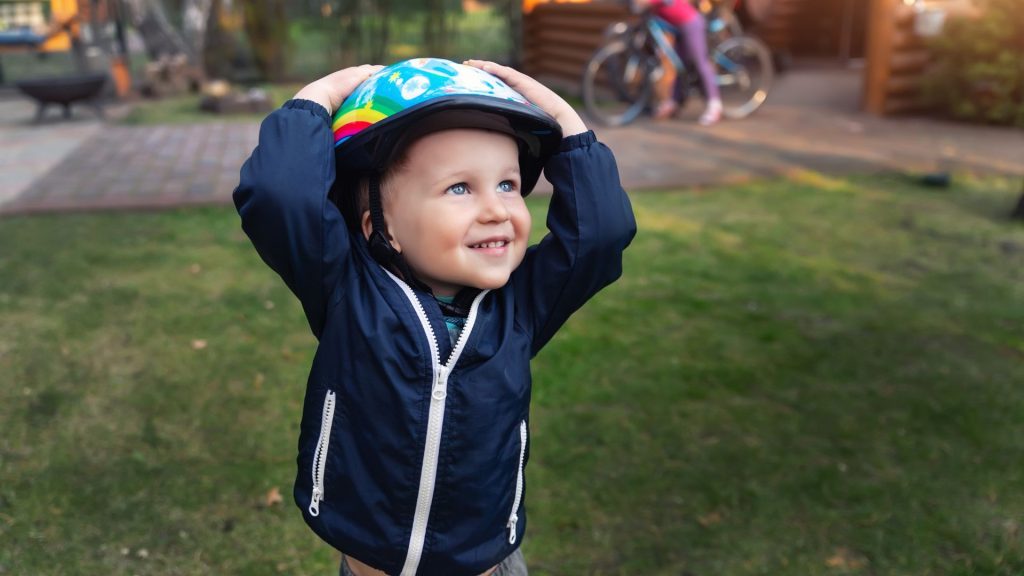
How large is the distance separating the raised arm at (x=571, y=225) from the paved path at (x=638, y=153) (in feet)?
15.3

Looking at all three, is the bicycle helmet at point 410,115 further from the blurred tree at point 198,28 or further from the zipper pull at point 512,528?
the blurred tree at point 198,28

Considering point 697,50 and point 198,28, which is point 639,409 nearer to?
point 697,50

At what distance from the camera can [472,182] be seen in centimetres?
155

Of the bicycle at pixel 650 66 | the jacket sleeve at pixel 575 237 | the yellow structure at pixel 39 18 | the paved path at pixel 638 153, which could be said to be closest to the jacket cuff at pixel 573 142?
the jacket sleeve at pixel 575 237

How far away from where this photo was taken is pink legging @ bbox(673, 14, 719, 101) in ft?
28.7

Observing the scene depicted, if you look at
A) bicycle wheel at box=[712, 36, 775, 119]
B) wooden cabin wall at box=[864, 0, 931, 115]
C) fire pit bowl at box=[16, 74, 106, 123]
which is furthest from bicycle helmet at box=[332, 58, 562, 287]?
fire pit bowl at box=[16, 74, 106, 123]

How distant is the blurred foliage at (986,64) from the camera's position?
8531 millimetres

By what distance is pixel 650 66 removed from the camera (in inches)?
351

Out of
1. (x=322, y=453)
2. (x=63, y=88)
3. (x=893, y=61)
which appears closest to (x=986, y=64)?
(x=893, y=61)

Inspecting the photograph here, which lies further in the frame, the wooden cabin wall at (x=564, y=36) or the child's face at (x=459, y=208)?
the wooden cabin wall at (x=564, y=36)

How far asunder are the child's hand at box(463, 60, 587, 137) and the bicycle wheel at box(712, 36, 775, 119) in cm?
799

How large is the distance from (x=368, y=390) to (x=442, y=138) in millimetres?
447

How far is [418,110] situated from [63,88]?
9.02 metres

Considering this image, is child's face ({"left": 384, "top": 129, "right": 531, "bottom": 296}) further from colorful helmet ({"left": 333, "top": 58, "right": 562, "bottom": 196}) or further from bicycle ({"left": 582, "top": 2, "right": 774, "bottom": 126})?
bicycle ({"left": 582, "top": 2, "right": 774, "bottom": 126})
